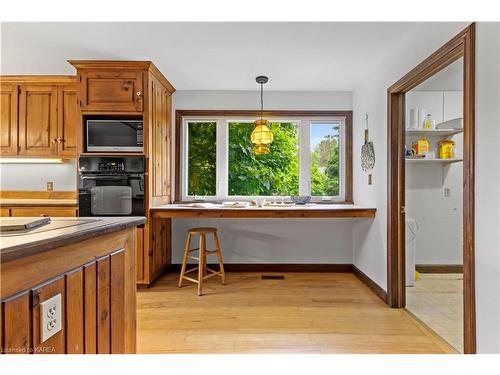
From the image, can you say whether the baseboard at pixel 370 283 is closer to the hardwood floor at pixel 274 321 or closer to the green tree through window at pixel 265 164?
the hardwood floor at pixel 274 321

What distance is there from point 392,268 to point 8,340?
264cm

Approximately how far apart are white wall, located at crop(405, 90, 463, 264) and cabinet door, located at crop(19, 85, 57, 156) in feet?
14.1

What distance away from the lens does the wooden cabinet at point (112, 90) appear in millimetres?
2885

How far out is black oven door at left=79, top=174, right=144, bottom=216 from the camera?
291 centimetres

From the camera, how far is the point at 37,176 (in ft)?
11.8

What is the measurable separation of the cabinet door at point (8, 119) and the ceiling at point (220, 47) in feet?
0.79

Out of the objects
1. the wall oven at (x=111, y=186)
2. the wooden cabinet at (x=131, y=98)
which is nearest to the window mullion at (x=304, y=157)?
the wooden cabinet at (x=131, y=98)

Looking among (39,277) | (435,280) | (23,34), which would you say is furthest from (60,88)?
(435,280)

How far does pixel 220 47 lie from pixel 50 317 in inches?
95.2

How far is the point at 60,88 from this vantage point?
10.6ft

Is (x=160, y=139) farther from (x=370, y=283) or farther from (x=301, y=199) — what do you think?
(x=370, y=283)

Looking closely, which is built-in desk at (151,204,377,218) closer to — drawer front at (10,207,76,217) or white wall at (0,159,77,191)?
drawer front at (10,207,76,217)

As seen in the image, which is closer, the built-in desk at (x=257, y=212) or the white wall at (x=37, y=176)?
the built-in desk at (x=257, y=212)

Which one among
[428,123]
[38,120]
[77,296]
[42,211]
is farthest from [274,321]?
[38,120]
